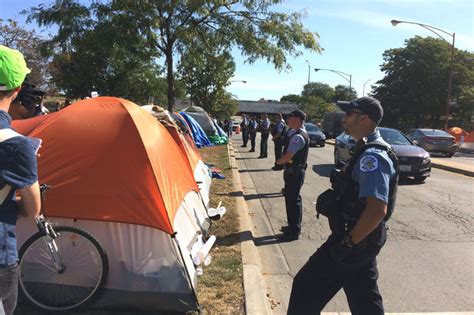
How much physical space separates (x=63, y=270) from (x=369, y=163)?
278 cm

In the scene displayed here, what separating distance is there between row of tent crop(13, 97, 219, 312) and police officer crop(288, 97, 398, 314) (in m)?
1.31

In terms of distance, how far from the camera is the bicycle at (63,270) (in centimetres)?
396

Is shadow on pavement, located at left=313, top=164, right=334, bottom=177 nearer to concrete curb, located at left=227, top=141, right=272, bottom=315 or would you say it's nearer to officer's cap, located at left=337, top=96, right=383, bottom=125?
concrete curb, located at left=227, top=141, right=272, bottom=315

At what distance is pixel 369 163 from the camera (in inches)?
109

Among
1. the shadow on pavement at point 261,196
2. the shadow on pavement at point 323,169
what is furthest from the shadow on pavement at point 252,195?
the shadow on pavement at point 323,169

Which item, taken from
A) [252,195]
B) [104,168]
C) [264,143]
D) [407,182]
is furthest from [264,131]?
[104,168]

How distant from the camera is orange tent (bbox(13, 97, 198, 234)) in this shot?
410 centimetres

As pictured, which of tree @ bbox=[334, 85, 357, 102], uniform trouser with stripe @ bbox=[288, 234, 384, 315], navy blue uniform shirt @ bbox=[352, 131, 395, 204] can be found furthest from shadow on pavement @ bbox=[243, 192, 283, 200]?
tree @ bbox=[334, 85, 357, 102]

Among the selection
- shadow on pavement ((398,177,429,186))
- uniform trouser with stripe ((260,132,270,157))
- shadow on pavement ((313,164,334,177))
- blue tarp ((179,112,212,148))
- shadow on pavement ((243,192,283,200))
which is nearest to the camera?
shadow on pavement ((243,192,283,200))

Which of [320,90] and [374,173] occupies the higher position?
[320,90]

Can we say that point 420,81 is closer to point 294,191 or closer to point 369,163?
point 294,191

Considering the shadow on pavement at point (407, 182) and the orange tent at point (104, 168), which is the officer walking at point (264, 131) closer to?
the shadow on pavement at point (407, 182)

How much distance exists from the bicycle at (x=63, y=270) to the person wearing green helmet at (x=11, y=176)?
68.1 inches

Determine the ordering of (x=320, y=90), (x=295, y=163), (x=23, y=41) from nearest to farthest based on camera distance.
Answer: (x=295, y=163), (x=23, y=41), (x=320, y=90)
